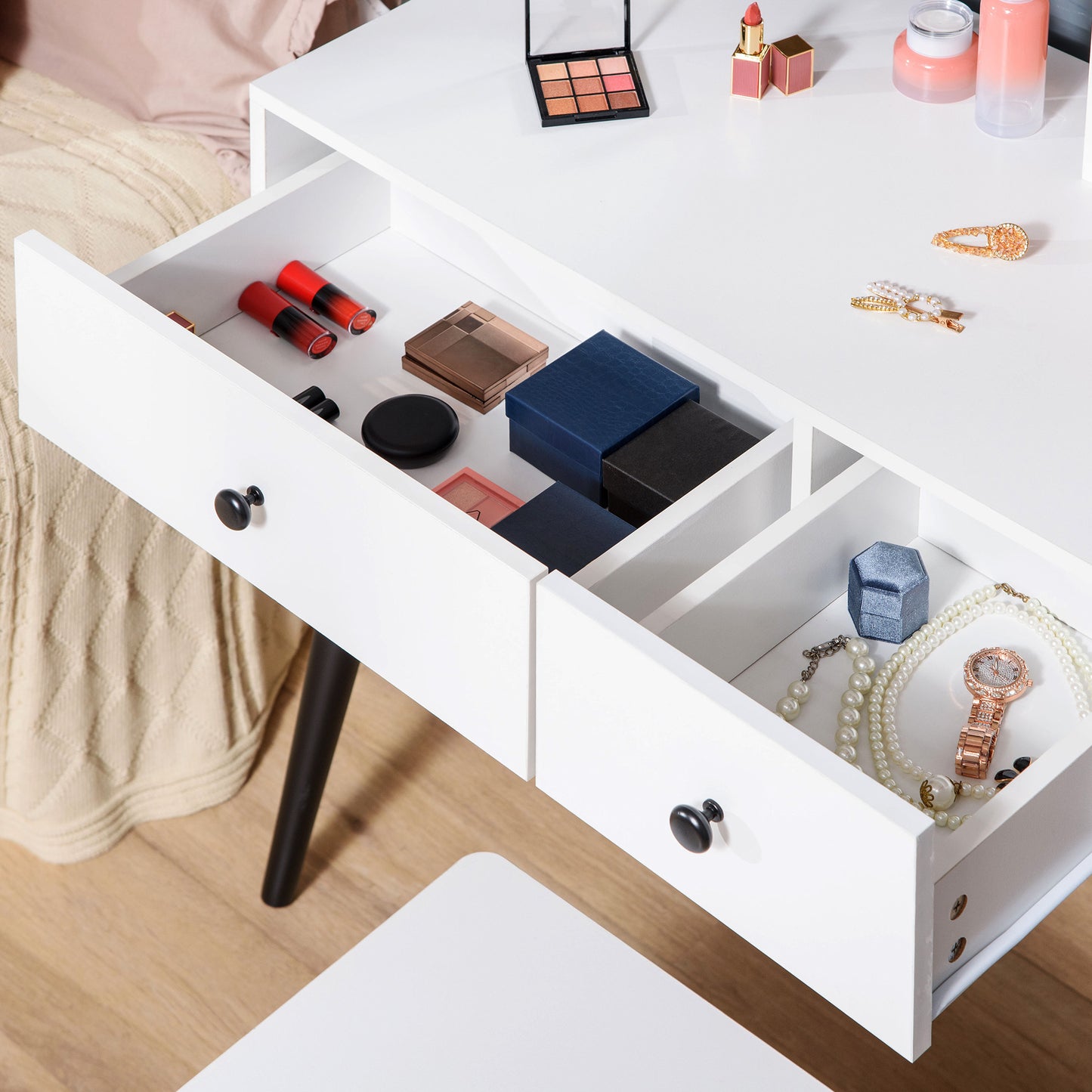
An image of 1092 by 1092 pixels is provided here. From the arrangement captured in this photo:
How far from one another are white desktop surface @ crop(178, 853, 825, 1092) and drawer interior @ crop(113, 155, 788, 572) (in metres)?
0.32

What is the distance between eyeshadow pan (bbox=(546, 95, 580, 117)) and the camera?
109 centimetres

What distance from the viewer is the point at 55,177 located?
146 cm

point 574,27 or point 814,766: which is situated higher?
point 574,27

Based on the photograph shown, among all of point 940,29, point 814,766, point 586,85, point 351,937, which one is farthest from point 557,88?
point 351,937

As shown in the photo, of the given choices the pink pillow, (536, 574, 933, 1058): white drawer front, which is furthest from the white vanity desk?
the pink pillow

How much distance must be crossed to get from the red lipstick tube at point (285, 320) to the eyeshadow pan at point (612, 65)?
280 millimetres

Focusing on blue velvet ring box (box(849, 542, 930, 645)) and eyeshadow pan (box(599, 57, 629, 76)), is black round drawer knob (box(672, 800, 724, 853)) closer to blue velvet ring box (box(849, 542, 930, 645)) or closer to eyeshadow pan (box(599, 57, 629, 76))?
blue velvet ring box (box(849, 542, 930, 645))

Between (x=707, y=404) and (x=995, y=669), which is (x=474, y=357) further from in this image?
(x=995, y=669)

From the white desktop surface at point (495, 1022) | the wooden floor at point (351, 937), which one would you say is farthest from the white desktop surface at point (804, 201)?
the wooden floor at point (351, 937)

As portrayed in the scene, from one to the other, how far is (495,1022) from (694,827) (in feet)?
0.51

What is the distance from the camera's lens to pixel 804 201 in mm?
1010

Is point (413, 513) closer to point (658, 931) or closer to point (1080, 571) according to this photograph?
point (1080, 571)

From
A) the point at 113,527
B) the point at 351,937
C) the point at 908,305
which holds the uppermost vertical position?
the point at 908,305

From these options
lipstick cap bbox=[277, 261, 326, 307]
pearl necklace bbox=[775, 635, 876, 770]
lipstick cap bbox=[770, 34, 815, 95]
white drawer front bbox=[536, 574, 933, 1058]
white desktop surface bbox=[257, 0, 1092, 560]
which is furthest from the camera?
lipstick cap bbox=[277, 261, 326, 307]
